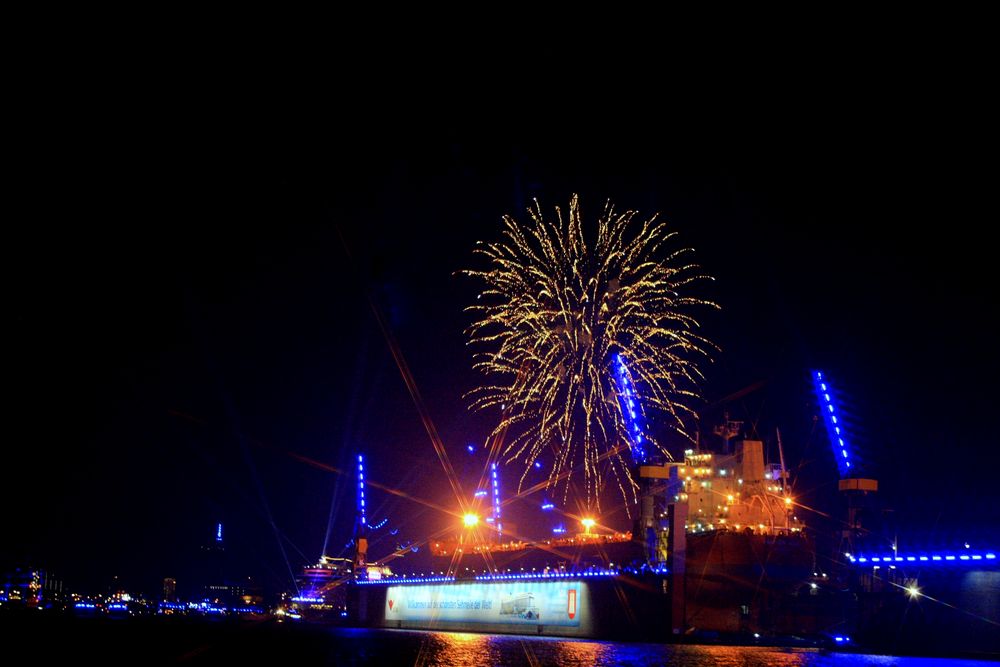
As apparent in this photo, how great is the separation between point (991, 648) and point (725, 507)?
3071cm

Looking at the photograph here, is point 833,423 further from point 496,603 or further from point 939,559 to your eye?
point 496,603

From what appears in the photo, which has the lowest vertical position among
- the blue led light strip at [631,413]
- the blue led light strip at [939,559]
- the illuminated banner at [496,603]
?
the illuminated banner at [496,603]

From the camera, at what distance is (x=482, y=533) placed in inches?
4222

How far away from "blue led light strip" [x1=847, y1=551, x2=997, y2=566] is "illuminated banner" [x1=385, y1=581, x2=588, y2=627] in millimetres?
20195

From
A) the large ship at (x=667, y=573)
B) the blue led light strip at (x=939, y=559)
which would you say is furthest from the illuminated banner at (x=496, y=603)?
the blue led light strip at (x=939, y=559)

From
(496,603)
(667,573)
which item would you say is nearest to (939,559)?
(667,573)

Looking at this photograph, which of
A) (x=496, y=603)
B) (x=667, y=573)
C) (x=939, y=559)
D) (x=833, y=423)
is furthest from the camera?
(x=496, y=603)

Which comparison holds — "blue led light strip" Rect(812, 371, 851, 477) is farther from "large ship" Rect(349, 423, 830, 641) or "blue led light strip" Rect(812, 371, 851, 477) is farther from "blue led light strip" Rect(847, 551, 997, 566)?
"blue led light strip" Rect(847, 551, 997, 566)

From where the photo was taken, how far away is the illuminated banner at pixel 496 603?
6350cm

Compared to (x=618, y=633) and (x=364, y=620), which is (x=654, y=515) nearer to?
(x=618, y=633)

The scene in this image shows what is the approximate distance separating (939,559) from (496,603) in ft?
131

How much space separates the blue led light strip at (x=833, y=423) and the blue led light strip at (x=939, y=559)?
9.25 meters

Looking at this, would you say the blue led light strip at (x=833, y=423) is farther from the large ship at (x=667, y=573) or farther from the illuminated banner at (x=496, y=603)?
the illuminated banner at (x=496, y=603)

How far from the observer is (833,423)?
6475 cm
